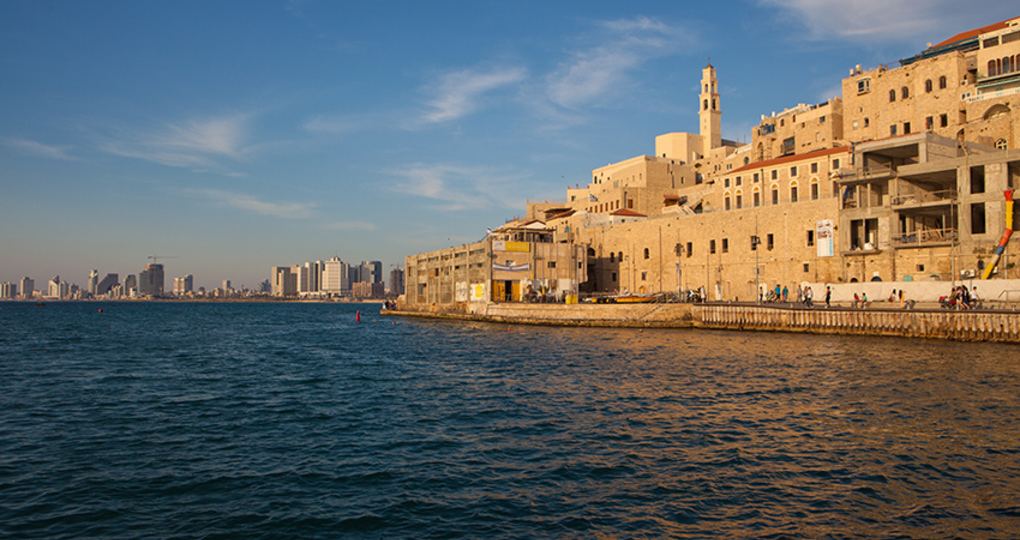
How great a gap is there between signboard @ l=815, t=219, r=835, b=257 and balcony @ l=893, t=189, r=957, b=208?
5631 millimetres

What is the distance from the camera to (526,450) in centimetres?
1433

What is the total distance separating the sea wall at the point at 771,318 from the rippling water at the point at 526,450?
610cm

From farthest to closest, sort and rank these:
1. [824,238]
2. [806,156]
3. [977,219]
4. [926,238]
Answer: [806,156] → [824,238] → [926,238] → [977,219]

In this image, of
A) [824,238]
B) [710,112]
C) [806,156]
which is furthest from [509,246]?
[710,112]

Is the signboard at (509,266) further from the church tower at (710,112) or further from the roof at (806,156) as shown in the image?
the church tower at (710,112)

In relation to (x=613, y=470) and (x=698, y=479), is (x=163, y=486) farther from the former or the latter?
(x=698, y=479)

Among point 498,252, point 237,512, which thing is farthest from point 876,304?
point 237,512

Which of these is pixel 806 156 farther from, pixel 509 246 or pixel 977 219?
pixel 509 246

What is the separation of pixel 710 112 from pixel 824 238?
53.8 meters

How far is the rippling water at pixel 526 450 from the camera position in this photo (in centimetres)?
1013

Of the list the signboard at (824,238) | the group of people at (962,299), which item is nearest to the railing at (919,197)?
the signboard at (824,238)

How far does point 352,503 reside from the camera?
1108 cm

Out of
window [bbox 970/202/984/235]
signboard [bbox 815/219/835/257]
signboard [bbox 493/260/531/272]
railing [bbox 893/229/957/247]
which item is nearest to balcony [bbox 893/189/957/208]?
window [bbox 970/202/984/235]

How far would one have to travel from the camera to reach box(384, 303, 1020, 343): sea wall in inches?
1337
